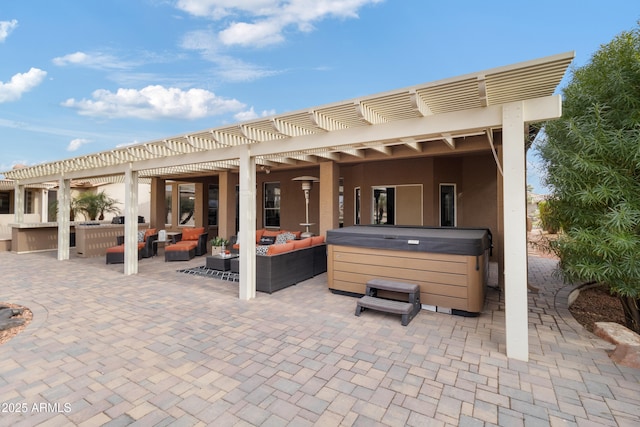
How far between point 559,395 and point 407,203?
6.52 meters

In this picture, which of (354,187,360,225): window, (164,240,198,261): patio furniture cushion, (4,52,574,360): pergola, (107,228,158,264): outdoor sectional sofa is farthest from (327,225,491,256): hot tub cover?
(107,228,158,264): outdoor sectional sofa

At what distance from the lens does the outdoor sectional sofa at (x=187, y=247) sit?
8.55 m

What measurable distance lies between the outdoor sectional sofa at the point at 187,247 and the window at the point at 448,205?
746cm

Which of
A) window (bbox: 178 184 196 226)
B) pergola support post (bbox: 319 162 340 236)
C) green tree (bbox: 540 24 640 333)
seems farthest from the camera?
window (bbox: 178 184 196 226)

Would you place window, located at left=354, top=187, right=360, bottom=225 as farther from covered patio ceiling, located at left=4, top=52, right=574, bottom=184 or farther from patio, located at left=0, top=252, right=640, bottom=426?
patio, located at left=0, top=252, right=640, bottom=426

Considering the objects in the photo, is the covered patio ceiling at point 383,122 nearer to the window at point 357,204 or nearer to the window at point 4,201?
the window at point 357,204

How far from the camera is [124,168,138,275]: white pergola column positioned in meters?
6.89

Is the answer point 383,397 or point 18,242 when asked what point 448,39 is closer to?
point 383,397

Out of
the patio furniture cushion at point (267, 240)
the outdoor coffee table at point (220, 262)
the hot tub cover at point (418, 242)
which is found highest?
the hot tub cover at point (418, 242)

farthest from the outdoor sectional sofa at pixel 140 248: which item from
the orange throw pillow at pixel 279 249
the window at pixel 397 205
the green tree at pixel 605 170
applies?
the green tree at pixel 605 170

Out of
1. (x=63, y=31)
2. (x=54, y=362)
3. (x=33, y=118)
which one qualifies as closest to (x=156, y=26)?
(x=63, y=31)

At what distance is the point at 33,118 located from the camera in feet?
78.5

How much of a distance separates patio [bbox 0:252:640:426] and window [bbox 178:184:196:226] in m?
8.94

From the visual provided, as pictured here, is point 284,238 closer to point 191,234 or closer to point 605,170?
point 191,234
